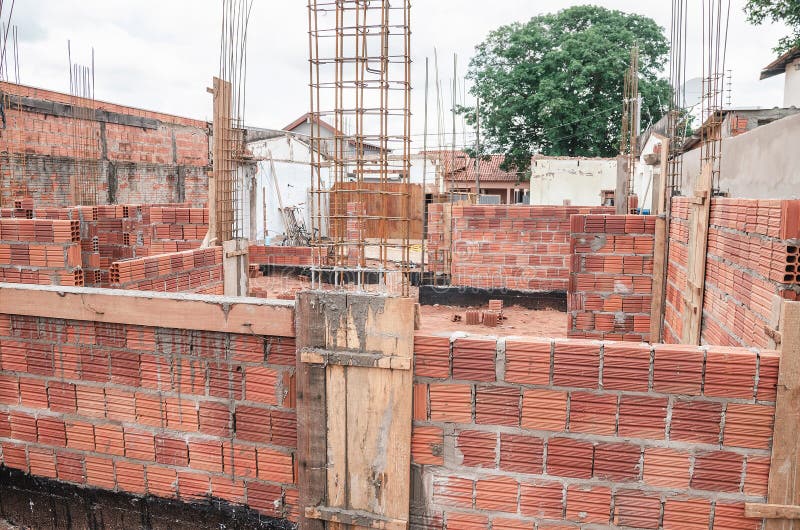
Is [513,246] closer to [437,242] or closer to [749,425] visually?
[437,242]

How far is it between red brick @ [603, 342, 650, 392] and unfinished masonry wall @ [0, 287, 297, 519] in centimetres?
154

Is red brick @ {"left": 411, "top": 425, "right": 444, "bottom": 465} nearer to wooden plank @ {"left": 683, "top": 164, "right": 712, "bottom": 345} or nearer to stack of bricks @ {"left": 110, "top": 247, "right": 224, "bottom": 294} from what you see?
wooden plank @ {"left": 683, "top": 164, "right": 712, "bottom": 345}

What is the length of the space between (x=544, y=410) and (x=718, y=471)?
77 cm

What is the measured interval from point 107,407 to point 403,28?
2.69 m

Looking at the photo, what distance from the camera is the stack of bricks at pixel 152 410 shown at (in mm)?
3041

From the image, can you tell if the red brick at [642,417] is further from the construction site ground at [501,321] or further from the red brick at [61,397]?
the construction site ground at [501,321]

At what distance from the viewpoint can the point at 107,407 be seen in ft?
10.9

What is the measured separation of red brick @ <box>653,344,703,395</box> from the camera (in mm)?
2451

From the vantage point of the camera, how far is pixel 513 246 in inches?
397

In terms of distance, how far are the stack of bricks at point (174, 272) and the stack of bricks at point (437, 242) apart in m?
5.60

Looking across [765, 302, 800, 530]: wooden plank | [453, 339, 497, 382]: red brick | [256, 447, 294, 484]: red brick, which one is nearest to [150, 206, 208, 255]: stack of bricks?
[256, 447, 294, 484]: red brick

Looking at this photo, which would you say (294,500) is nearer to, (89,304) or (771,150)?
(89,304)

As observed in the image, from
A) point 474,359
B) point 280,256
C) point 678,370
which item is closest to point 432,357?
point 474,359

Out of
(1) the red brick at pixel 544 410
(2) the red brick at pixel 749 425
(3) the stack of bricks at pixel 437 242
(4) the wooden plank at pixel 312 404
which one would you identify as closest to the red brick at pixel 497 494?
(1) the red brick at pixel 544 410
